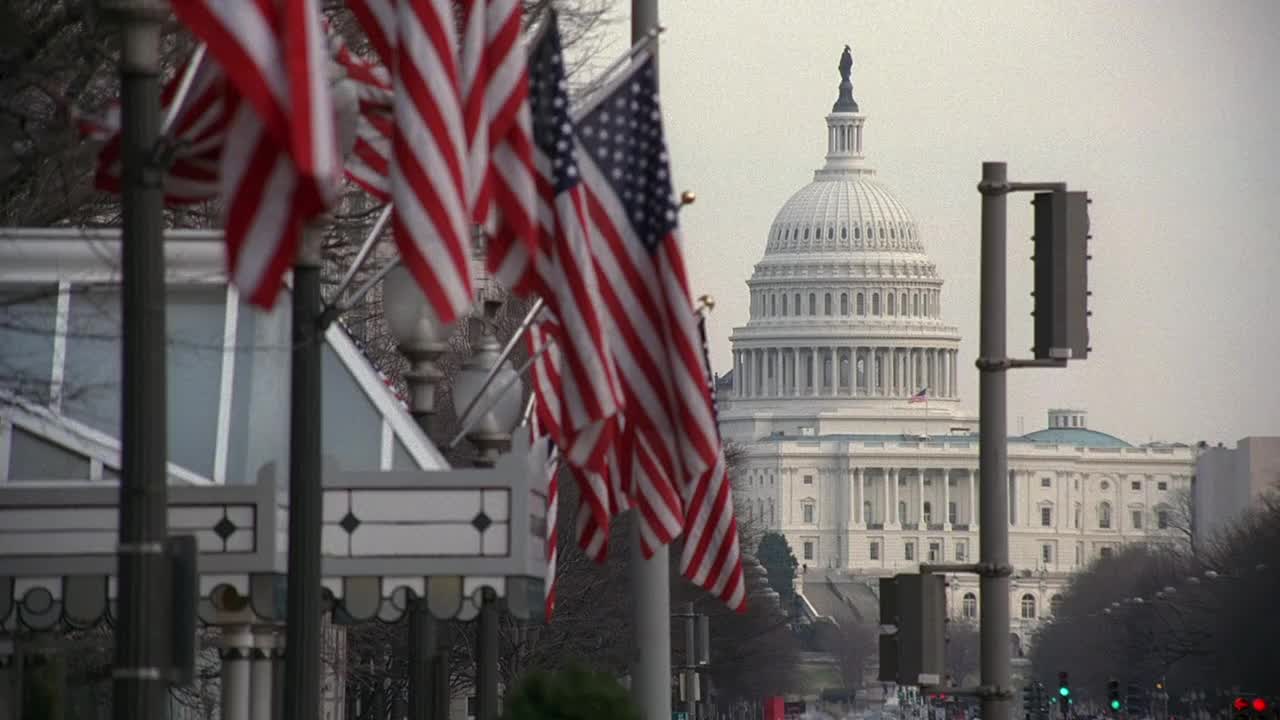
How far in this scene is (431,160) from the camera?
13078 mm

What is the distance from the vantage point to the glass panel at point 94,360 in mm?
19453

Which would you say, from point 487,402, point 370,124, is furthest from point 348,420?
point 370,124

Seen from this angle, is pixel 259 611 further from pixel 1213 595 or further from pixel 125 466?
pixel 1213 595

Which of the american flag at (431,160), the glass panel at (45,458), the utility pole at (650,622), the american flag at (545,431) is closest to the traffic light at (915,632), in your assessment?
the utility pole at (650,622)

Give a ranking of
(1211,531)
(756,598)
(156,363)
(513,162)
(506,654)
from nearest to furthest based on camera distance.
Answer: (156,363)
(513,162)
(506,654)
(756,598)
(1211,531)

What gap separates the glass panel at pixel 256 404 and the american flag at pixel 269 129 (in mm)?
7413

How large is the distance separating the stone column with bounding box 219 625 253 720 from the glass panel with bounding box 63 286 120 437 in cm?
131

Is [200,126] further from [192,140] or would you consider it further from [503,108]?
[503,108]

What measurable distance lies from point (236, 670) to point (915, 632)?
155 inches

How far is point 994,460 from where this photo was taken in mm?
19469

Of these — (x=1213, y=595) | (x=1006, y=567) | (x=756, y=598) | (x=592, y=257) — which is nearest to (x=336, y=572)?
(x=592, y=257)

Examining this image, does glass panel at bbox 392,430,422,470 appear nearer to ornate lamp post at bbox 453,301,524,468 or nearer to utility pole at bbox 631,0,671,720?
ornate lamp post at bbox 453,301,524,468

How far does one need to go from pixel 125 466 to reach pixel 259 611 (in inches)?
232

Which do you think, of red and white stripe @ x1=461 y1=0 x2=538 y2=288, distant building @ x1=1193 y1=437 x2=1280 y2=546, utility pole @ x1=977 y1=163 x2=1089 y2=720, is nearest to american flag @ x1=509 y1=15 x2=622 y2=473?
red and white stripe @ x1=461 y1=0 x2=538 y2=288
